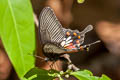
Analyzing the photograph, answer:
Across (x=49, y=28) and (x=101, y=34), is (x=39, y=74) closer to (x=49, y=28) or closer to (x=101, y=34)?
(x=49, y=28)

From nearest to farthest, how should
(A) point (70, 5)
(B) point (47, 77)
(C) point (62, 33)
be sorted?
(B) point (47, 77) < (C) point (62, 33) < (A) point (70, 5)

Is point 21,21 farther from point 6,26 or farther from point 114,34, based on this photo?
point 114,34

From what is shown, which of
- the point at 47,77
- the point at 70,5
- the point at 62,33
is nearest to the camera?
the point at 47,77

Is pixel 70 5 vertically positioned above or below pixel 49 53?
below

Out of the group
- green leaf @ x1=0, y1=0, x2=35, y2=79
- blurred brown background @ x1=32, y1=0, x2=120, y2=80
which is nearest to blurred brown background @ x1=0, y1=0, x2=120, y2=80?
blurred brown background @ x1=32, y1=0, x2=120, y2=80

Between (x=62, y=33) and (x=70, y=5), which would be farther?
(x=70, y=5)

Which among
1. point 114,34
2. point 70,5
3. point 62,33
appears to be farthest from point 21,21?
point 114,34

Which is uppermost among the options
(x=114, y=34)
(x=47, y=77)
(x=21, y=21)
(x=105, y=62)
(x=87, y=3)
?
(x=21, y=21)
